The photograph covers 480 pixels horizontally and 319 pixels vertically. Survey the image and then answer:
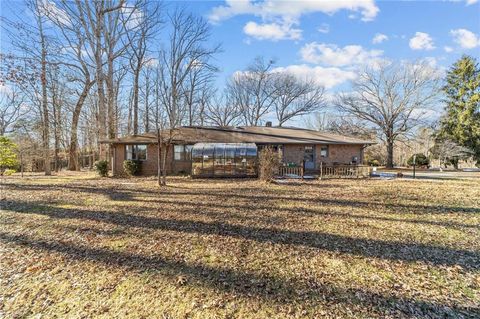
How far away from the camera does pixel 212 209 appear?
7902 millimetres

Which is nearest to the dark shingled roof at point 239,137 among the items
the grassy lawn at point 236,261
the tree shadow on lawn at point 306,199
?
the tree shadow on lawn at point 306,199

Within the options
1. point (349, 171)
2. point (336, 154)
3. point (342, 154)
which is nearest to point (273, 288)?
point (349, 171)

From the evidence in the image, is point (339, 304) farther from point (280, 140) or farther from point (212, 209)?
point (280, 140)

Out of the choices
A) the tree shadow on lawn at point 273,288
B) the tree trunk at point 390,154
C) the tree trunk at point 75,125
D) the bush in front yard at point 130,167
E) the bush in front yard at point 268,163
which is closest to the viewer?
the tree shadow on lawn at point 273,288

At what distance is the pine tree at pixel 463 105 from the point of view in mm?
28375

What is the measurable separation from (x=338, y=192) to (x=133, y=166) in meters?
14.1

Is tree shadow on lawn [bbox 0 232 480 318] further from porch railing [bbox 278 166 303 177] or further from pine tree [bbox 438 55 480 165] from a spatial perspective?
pine tree [bbox 438 55 480 165]

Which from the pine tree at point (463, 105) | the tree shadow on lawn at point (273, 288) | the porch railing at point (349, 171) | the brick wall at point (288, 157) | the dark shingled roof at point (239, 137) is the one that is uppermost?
the pine tree at point (463, 105)

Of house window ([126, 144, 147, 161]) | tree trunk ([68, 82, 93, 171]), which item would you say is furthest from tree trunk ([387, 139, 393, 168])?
tree trunk ([68, 82, 93, 171])

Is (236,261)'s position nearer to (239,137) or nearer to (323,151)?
(239,137)

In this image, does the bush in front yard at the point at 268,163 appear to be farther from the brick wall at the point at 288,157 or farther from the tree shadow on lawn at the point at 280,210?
the brick wall at the point at 288,157

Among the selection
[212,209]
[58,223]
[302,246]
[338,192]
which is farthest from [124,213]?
[338,192]

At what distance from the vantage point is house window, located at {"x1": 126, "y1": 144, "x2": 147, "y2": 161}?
1927 cm

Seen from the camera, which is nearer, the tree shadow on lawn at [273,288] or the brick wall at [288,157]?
the tree shadow on lawn at [273,288]
